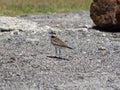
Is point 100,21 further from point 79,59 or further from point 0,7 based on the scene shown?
point 0,7

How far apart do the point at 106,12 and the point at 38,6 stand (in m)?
13.5

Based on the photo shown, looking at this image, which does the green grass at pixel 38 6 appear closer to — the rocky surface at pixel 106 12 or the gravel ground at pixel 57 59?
the gravel ground at pixel 57 59

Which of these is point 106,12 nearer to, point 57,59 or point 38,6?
point 57,59

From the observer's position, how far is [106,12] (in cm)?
2377

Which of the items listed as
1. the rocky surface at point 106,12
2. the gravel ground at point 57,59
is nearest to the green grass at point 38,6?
the gravel ground at point 57,59

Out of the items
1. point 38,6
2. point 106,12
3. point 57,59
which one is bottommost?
point 57,59

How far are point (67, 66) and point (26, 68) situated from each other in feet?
3.79

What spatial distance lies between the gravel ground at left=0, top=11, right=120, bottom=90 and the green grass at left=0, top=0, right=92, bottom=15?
9356 millimetres

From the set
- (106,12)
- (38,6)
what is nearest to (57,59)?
(106,12)

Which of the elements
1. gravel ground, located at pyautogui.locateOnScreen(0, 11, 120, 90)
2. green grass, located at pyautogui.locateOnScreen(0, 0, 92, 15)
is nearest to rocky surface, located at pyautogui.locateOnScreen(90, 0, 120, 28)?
gravel ground, located at pyautogui.locateOnScreen(0, 11, 120, 90)

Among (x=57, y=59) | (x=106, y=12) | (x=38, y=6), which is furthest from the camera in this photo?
(x=38, y=6)

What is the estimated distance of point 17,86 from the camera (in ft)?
43.9

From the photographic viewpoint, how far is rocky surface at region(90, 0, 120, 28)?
23.5 metres

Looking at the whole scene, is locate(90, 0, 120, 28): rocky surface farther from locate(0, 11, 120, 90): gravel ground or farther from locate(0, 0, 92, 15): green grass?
locate(0, 0, 92, 15): green grass
